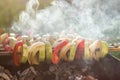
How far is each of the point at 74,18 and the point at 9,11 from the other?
48 cm

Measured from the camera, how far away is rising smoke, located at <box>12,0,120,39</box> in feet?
9.12

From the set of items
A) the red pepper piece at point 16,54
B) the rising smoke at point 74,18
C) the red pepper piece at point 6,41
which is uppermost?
the rising smoke at point 74,18

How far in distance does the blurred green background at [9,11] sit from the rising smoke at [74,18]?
0.12 feet

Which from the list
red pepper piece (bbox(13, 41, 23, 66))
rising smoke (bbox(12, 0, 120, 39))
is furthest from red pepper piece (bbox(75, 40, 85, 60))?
red pepper piece (bbox(13, 41, 23, 66))

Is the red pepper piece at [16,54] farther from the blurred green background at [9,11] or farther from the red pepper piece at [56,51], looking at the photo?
the red pepper piece at [56,51]

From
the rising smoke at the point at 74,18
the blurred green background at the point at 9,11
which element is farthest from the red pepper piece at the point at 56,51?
the blurred green background at the point at 9,11

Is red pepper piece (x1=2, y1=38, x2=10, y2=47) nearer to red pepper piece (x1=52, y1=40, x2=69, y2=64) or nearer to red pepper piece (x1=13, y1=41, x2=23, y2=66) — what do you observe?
red pepper piece (x1=13, y1=41, x2=23, y2=66)

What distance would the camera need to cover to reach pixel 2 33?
9.04ft

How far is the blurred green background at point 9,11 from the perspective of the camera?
2744mm

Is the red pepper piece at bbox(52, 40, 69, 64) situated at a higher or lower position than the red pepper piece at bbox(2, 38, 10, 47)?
lower

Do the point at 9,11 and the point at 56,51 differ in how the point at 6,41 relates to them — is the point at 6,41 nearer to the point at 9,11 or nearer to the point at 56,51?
the point at 9,11

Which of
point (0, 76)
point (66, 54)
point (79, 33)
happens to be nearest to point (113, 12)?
point (79, 33)

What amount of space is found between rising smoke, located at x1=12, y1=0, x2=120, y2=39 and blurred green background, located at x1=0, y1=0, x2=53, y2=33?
1.4 inches

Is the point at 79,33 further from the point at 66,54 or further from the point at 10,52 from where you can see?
the point at 10,52
